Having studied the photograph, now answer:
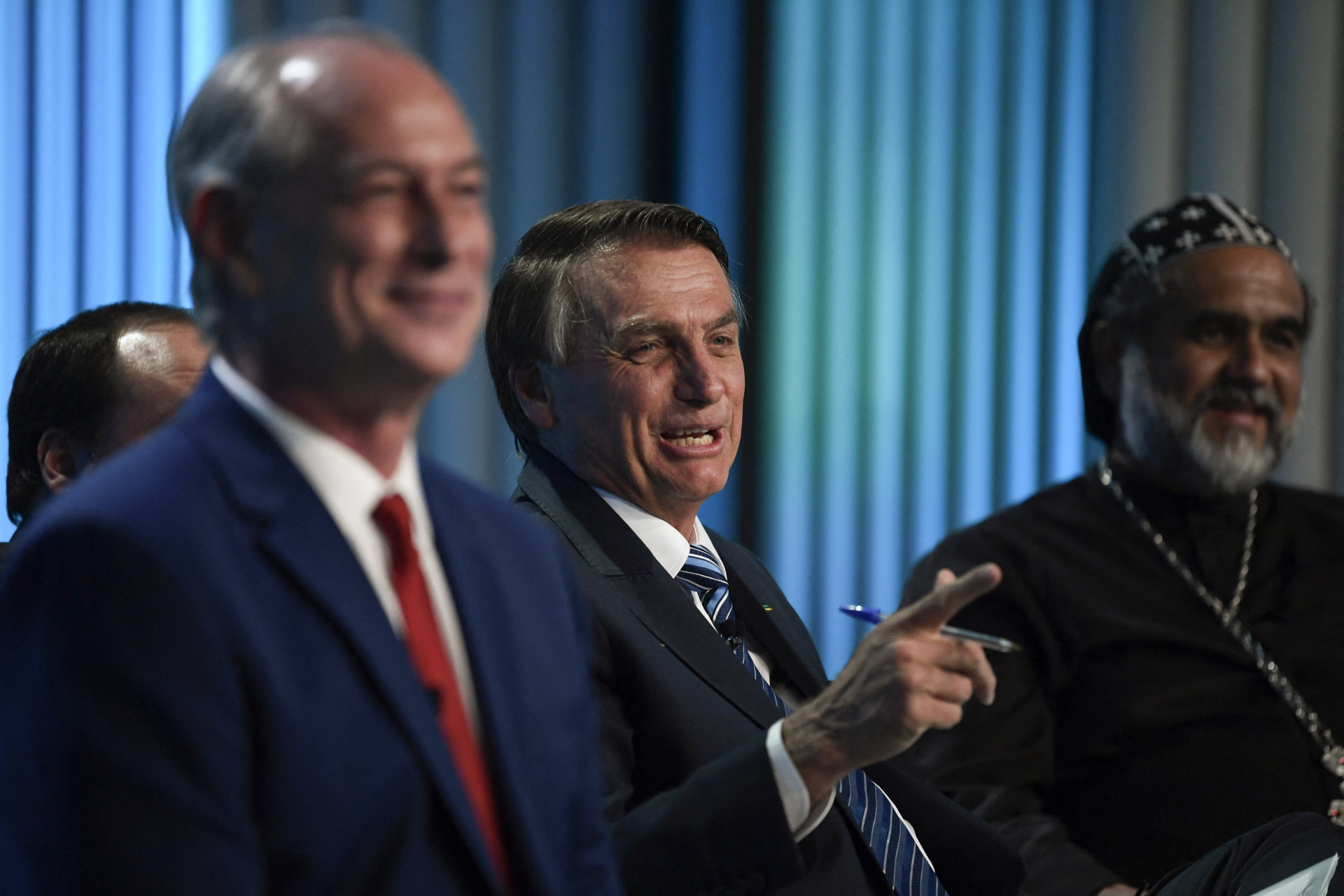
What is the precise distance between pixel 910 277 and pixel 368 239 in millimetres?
2599

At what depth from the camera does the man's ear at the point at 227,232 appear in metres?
0.84

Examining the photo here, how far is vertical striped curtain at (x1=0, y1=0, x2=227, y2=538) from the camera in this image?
2.66 m

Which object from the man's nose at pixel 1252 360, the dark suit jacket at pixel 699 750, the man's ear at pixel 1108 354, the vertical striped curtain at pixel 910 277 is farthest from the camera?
the vertical striped curtain at pixel 910 277

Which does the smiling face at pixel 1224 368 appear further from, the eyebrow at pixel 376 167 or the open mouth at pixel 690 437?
the eyebrow at pixel 376 167

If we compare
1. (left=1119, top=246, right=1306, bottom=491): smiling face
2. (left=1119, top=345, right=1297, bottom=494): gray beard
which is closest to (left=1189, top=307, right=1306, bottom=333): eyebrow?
(left=1119, top=246, right=1306, bottom=491): smiling face

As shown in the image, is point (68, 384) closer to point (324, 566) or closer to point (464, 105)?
point (324, 566)

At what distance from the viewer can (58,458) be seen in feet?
5.44

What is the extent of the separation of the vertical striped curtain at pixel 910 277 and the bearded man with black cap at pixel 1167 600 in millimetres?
667

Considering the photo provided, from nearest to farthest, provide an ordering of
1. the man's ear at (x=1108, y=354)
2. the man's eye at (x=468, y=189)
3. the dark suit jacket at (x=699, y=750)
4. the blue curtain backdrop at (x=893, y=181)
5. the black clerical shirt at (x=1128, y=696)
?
the man's eye at (x=468, y=189) → the dark suit jacket at (x=699, y=750) → the black clerical shirt at (x=1128, y=696) → the man's ear at (x=1108, y=354) → the blue curtain backdrop at (x=893, y=181)

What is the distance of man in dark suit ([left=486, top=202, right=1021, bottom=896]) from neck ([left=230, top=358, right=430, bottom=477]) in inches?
23.1

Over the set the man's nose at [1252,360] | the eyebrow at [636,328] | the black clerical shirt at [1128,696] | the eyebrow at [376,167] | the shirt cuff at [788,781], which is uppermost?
the eyebrow at [376,167]

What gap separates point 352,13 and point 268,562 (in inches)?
92.1

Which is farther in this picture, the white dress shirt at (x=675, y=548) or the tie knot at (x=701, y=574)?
the tie knot at (x=701, y=574)

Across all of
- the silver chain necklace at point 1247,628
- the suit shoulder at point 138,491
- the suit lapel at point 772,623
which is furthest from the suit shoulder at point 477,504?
the silver chain necklace at point 1247,628
